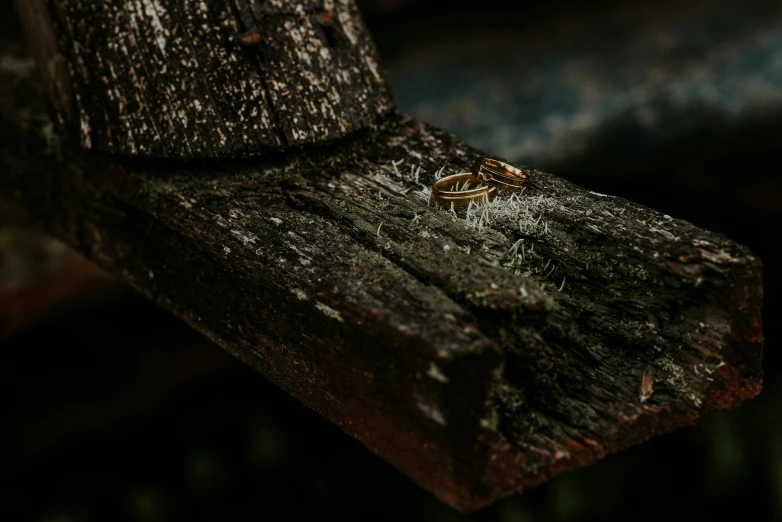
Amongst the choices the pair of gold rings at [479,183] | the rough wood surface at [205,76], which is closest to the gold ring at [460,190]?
the pair of gold rings at [479,183]

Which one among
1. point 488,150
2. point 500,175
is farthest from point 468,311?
point 488,150

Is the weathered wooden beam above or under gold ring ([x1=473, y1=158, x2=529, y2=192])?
under

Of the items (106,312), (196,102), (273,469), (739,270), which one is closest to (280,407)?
(273,469)

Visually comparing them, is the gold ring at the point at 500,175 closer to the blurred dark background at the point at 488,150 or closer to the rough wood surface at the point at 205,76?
the rough wood surface at the point at 205,76

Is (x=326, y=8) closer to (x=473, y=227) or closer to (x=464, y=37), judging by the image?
(x=473, y=227)

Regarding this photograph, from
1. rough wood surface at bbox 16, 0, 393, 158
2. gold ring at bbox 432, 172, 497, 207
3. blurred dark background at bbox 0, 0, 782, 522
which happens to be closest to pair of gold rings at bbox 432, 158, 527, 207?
gold ring at bbox 432, 172, 497, 207

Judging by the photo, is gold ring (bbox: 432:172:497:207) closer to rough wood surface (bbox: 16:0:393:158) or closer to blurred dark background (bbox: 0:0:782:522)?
rough wood surface (bbox: 16:0:393:158)

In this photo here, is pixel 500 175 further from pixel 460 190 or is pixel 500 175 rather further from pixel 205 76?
pixel 205 76
